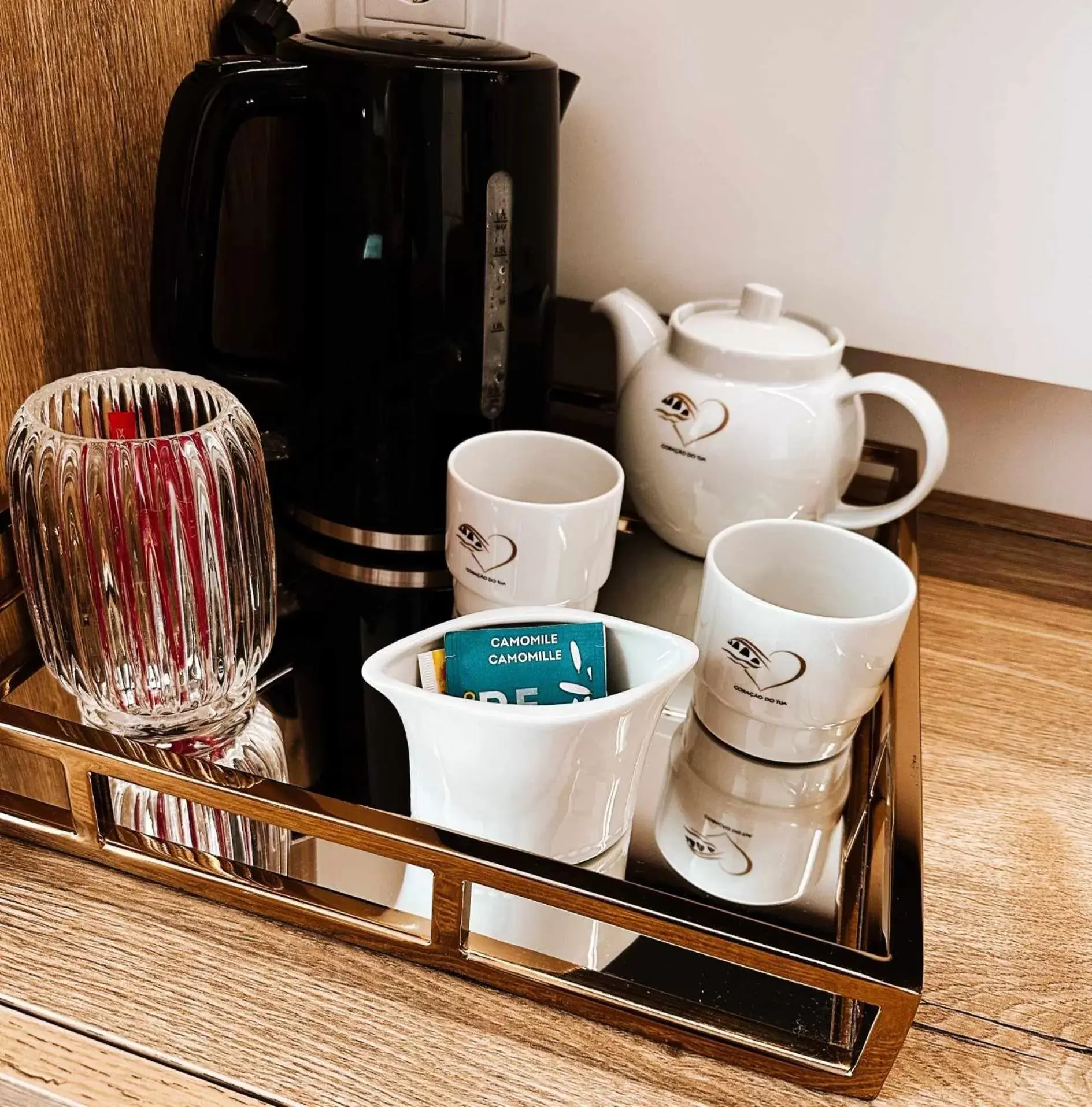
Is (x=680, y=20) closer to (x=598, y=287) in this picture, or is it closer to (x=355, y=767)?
(x=598, y=287)

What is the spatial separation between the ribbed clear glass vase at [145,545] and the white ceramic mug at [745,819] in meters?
0.21

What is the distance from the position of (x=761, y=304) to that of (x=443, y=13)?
0.28 m

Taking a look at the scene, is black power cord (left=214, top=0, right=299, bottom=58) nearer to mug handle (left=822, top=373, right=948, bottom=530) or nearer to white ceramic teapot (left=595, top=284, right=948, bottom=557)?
white ceramic teapot (left=595, top=284, right=948, bottom=557)

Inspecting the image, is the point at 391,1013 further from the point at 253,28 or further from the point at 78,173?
the point at 253,28

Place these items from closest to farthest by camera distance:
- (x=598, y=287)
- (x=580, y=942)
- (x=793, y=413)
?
(x=580, y=942)
(x=793, y=413)
(x=598, y=287)

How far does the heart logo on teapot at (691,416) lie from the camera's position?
0.55 metres

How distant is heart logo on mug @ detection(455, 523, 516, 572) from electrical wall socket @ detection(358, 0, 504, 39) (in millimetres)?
332

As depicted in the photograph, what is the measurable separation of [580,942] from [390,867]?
0.08 meters

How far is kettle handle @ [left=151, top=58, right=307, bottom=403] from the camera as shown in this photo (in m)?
0.48

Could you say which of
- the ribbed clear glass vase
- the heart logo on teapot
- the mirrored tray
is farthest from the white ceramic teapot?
the ribbed clear glass vase

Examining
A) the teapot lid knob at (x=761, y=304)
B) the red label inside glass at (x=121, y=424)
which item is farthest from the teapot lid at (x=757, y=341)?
the red label inside glass at (x=121, y=424)

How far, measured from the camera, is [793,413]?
21.3 inches

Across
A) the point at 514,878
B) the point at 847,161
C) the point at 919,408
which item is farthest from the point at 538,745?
the point at 847,161

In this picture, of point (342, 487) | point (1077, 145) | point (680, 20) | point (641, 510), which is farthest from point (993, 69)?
point (342, 487)
